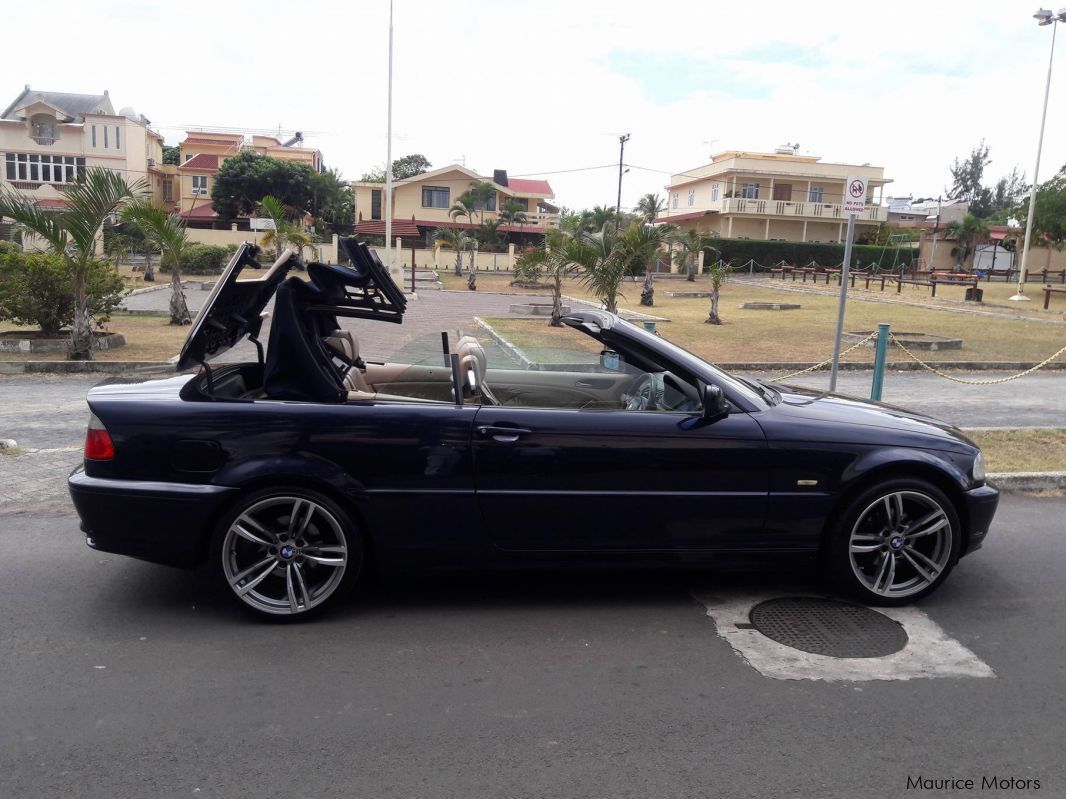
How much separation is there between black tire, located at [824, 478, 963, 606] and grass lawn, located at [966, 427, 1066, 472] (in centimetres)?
298

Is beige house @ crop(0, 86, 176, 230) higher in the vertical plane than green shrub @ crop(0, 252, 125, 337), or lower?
higher

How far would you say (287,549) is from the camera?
13.5ft

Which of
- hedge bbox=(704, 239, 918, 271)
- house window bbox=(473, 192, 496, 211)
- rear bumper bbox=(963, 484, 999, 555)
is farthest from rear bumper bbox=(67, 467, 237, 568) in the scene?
house window bbox=(473, 192, 496, 211)

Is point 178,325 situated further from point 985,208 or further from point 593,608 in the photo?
point 985,208

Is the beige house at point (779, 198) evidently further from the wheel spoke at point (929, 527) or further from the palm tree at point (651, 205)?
the wheel spoke at point (929, 527)

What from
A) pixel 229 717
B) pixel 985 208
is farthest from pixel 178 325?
pixel 985 208

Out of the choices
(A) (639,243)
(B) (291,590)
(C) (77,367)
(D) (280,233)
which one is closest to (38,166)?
(D) (280,233)

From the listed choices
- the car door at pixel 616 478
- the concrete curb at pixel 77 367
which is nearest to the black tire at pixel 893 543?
the car door at pixel 616 478

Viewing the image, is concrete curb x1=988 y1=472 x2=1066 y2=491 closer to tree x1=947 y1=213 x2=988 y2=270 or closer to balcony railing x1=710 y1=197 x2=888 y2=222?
balcony railing x1=710 y1=197 x2=888 y2=222

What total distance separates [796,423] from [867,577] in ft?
2.96

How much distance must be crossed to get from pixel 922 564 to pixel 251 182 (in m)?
57.3

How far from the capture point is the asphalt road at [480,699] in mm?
2945

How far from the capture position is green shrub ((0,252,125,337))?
1384 cm

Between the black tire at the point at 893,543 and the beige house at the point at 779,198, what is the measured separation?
53.5 m
